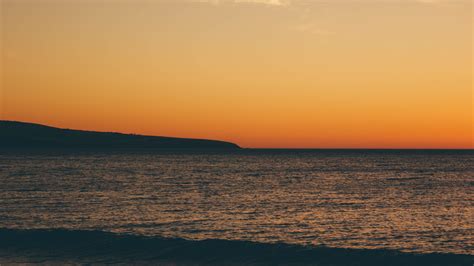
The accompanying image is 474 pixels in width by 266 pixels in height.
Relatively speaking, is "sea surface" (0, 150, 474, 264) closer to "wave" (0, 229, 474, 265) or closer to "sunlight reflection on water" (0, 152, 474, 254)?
"sunlight reflection on water" (0, 152, 474, 254)

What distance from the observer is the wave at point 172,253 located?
73.7ft

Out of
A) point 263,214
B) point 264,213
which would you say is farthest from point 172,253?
point 264,213

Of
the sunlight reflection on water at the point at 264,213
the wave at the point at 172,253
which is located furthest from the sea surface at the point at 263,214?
the wave at the point at 172,253

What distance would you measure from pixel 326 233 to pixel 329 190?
3295 cm

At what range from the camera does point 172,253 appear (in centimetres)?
2428

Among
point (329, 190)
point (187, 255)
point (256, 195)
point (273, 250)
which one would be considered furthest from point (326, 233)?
point (329, 190)

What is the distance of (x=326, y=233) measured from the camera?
104 feet

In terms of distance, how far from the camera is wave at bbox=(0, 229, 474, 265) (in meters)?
22.5

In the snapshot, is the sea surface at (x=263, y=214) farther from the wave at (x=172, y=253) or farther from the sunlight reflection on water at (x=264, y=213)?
the wave at (x=172, y=253)

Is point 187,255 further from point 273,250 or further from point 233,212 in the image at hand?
point 233,212

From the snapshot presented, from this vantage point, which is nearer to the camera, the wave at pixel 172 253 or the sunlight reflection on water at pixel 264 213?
the wave at pixel 172 253

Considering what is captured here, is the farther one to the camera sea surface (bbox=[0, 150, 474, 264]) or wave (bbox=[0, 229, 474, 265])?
sea surface (bbox=[0, 150, 474, 264])

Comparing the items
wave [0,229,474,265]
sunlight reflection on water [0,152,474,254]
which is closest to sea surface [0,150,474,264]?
sunlight reflection on water [0,152,474,254]

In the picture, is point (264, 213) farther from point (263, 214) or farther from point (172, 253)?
point (172, 253)
